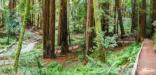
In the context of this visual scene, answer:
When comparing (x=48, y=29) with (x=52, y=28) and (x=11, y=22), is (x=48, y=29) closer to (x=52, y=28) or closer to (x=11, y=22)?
(x=52, y=28)

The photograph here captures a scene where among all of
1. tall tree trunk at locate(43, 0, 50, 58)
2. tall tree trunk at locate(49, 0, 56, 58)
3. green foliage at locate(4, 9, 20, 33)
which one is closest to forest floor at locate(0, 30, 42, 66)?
green foliage at locate(4, 9, 20, 33)

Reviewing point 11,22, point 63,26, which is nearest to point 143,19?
point 63,26

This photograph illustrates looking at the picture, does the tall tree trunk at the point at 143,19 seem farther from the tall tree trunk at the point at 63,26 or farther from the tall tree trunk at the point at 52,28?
the tall tree trunk at the point at 52,28

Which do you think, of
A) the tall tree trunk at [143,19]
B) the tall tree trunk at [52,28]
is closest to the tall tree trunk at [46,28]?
the tall tree trunk at [52,28]

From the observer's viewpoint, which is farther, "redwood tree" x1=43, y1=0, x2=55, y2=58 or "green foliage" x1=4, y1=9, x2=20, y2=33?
"green foliage" x1=4, y1=9, x2=20, y2=33

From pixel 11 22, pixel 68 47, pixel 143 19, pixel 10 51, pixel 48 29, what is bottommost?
pixel 10 51

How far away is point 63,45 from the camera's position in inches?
1069

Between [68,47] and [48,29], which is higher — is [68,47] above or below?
below

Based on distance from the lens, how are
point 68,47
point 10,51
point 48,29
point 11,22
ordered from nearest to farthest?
point 48,29, point 68,47, point 10,51, point 11,22

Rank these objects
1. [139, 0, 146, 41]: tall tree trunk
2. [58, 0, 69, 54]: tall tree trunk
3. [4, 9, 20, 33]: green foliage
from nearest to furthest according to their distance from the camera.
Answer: [58, 0, 69, 54]: tall tree trunk
[139, 0, 146, 41]: tall tree trunk
[4, 9, 20, 33]: green foliage

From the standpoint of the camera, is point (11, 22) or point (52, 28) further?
point (11, 22)

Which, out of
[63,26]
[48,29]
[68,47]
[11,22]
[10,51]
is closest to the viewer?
[48,29]

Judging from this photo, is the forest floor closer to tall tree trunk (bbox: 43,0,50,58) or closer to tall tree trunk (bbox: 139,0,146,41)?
tall tree trunk (bbox: 43,0,50,58)

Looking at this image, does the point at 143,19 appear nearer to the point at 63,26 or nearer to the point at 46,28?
the point at 63,26
